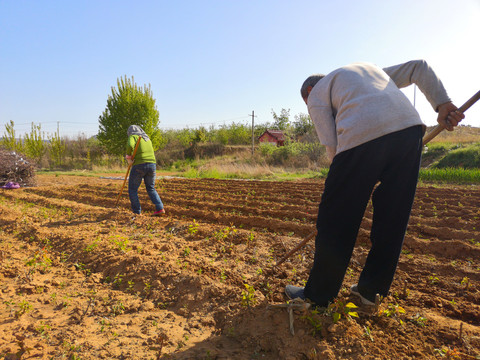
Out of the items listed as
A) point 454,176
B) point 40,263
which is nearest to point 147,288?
point 40,263

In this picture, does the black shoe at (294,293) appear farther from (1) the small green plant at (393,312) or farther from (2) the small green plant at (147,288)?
(2) the small green plant at (147,288)

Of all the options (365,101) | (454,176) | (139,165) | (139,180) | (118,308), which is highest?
(365,101)

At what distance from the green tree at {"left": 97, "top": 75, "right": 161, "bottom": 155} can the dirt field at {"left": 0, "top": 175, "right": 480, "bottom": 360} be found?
18.3m

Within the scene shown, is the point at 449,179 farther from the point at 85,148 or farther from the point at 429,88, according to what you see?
the point at 85,148

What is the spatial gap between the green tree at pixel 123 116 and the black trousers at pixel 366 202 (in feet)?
72.0

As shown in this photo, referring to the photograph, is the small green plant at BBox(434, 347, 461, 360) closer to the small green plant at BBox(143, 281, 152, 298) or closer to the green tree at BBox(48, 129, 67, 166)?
the small green plant at BBox(143, 281, 152, 298)

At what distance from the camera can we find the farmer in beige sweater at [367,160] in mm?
1795

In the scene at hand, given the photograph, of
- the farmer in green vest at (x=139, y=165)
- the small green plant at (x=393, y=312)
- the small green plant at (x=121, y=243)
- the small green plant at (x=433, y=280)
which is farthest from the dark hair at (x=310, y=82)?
the farmer in green vest at (x=139, y=165)

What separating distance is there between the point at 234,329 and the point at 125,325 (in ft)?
2.67

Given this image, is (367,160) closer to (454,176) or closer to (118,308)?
(118,308)

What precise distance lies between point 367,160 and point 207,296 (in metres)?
1.68

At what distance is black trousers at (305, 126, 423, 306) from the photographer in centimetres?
180

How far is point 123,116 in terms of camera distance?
2203cm

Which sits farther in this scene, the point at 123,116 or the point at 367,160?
the point at 123,116
